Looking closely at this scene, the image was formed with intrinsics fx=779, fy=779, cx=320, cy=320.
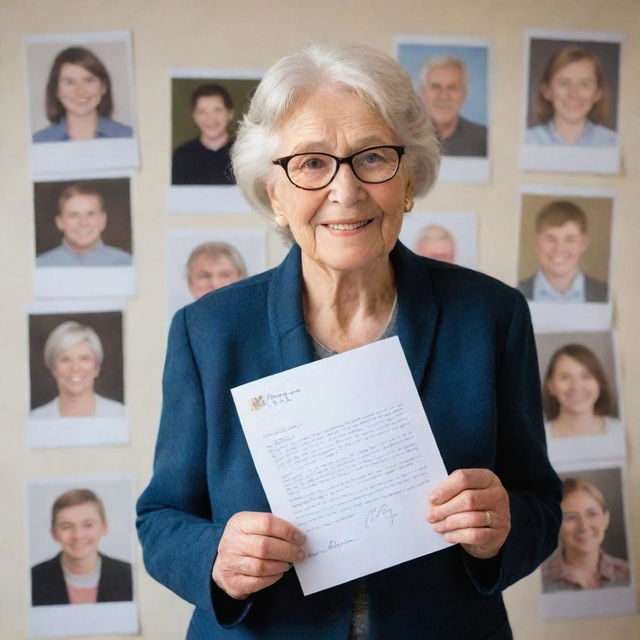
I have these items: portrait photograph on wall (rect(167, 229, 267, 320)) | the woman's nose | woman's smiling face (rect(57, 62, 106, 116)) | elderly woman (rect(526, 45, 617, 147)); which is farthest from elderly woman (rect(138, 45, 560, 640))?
elderly woman (rect(526, 45, 617, 147))

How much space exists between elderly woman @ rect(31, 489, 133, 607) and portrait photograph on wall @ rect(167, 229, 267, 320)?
1.82 ft

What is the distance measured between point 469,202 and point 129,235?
35.7 inches

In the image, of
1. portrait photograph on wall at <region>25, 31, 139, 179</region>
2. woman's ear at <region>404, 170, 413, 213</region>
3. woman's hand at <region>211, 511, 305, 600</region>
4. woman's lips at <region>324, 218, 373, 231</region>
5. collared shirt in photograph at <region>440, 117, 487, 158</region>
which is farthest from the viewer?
collared shirt in photograph at <region>440, 117, 487, 158</region>

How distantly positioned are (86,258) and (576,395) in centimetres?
138

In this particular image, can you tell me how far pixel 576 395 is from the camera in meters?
2.17

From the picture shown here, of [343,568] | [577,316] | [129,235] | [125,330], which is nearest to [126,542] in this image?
[125,330]

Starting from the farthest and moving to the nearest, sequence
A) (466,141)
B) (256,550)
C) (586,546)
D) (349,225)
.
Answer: (586,546), (466,141), (349,225), (256,550)

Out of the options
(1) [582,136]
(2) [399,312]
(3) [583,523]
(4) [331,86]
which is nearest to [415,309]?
(2) [399,312]

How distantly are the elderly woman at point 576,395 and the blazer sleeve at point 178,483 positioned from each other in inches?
49.8

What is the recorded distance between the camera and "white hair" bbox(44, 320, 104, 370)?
6.61ft

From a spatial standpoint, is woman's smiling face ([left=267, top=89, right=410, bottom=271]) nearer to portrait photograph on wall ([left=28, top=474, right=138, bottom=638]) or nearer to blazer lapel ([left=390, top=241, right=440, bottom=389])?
blazer lapel ([left=390, top=241, right=440, bottom=389])

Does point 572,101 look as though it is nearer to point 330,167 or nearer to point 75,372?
point 330,167

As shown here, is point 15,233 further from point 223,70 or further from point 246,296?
point 246,296

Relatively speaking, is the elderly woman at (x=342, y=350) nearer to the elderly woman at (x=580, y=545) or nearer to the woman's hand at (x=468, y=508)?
the woman's hand at (x=468, y=508)
